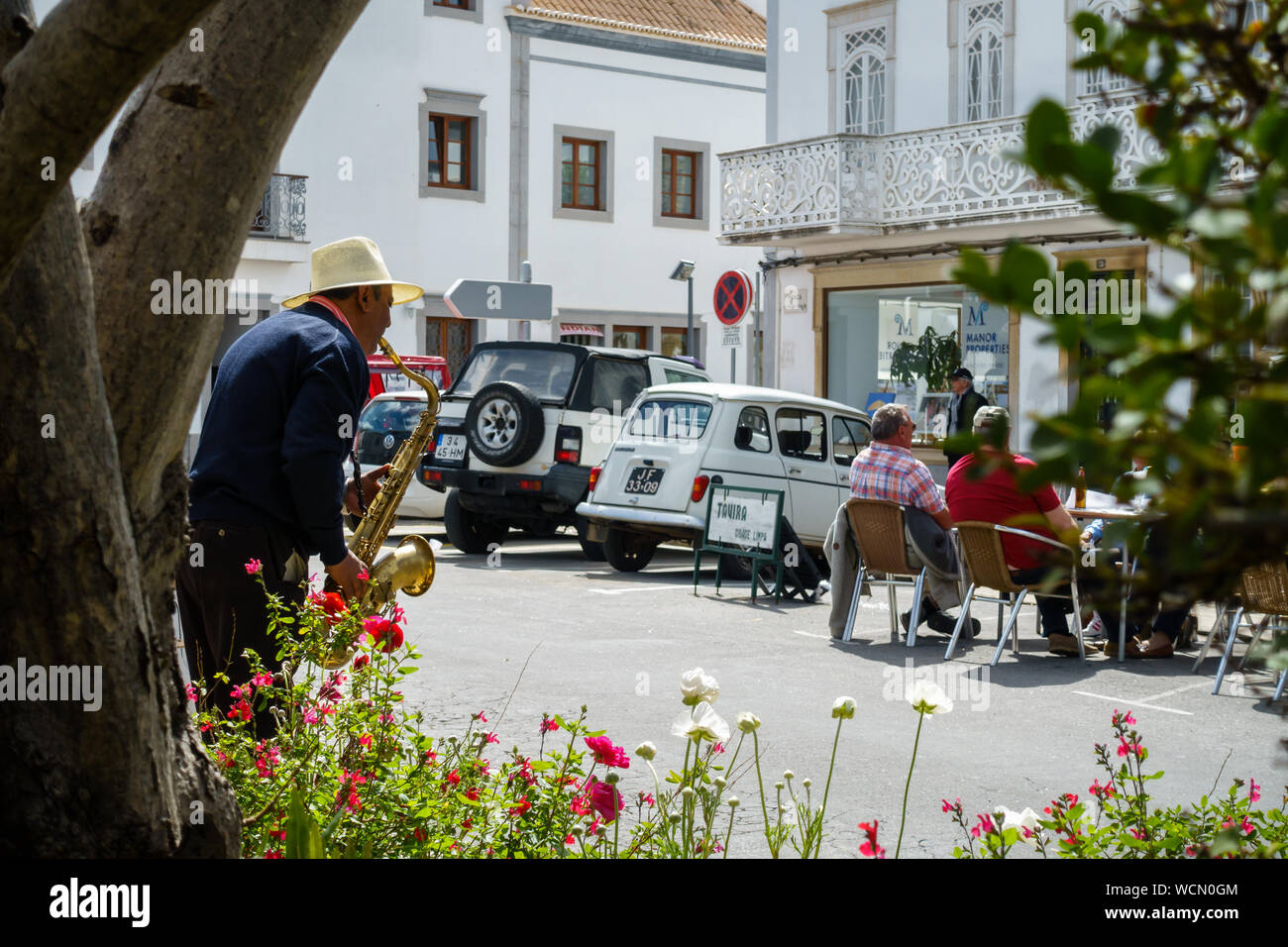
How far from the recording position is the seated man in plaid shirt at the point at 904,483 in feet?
33.4

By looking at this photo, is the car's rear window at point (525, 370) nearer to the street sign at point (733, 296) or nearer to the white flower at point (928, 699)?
the street sign at point (733, 296)

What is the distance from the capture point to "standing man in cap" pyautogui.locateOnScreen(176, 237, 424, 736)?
4352 mm

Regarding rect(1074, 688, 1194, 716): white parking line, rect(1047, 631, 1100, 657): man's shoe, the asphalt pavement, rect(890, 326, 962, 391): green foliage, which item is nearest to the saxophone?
the asphalt pavement

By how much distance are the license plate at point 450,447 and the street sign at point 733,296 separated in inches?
197

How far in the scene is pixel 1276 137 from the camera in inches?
33.7

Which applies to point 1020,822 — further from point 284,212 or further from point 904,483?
point 284,212

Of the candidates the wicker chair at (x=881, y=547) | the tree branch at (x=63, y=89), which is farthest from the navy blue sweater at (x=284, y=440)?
the wicker chair at (x=881, y=547)

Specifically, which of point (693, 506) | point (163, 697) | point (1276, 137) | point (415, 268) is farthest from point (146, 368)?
point (415, 268)

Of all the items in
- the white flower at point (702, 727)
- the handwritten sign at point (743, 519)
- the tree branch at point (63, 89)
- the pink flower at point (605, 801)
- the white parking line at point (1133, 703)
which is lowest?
the white parking line at point (1133, 703)

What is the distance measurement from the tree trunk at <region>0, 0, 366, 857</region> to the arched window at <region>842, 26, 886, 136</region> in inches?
868

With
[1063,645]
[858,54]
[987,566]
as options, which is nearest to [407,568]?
[987,566]

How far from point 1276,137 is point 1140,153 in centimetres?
1942

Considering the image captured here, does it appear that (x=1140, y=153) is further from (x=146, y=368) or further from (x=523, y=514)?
(x=146, y=368)

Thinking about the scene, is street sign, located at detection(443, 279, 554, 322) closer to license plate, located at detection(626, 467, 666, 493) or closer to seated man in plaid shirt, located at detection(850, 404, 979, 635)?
license plate, located at detection(626, 467, 666, 493)
